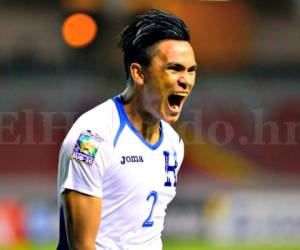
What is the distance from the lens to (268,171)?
13.0 metres

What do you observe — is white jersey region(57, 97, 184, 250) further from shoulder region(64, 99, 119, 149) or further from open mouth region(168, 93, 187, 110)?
open mouth region(168, 93, 187, 110)

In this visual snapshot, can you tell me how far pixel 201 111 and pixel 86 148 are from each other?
974 cm

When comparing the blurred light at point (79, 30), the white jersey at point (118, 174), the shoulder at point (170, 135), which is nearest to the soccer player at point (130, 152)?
the white jersey at point (118, 174)

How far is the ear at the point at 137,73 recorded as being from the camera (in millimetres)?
4125

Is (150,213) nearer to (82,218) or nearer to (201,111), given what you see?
(82,218)

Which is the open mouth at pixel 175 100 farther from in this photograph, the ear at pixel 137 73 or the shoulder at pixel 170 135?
the shoulder at pixel 170 135

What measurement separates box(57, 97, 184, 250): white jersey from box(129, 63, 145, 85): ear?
5.3 inches

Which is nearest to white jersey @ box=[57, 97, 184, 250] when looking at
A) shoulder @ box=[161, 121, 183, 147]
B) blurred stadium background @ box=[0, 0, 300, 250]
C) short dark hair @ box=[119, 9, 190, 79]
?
shoulder @ box=[161, 121, 183, 147]

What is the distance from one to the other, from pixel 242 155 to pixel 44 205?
9.96 feet

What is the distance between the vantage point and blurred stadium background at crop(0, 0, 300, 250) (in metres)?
11.5

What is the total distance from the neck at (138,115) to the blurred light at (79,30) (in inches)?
388

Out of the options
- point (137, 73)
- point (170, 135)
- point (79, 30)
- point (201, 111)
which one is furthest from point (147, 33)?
point (79, 30)

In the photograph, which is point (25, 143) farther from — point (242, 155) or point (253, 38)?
point (253, 38)

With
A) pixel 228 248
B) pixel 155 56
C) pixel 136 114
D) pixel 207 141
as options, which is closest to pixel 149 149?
pixel 136 114
